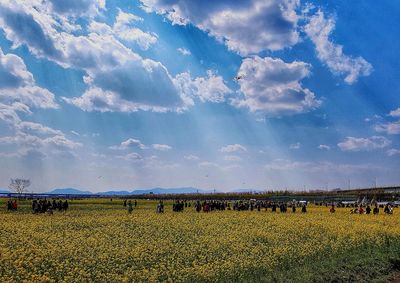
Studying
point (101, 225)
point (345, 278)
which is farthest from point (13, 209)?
point (345, 278)

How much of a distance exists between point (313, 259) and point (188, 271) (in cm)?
709

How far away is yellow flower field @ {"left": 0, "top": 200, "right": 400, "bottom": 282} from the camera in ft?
55.2

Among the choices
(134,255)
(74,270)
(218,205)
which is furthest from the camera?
(218,205)

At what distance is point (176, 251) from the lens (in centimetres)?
2197

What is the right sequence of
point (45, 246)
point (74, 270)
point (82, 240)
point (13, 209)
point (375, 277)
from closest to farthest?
1. point (74, 270)
2. point (375, 277)
3. point (45, 246)
4. point (82, 240)
5. point (13, 209)

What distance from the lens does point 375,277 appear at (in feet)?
57.6

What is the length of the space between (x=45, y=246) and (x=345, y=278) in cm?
1418

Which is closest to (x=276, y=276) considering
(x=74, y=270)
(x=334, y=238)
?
(x=74, y=270)

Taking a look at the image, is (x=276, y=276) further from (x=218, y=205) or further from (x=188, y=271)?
(x=218, y=205)

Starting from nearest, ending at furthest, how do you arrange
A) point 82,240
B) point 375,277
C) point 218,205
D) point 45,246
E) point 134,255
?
point 375,277 < point 134,255 < point 45,246 < point 82,240 < point 218,205

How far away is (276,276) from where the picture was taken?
54.7 feet

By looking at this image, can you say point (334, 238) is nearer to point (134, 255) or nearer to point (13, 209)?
point (134, 255)

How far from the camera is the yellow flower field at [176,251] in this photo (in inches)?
663

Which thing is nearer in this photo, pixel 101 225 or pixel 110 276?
pixel 110 276
